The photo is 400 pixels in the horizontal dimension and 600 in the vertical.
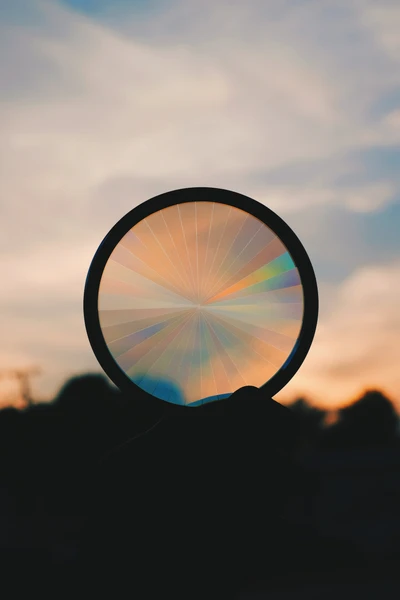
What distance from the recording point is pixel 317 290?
587 cm

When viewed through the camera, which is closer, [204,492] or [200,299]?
[204,492]

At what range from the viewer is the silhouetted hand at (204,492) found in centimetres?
533

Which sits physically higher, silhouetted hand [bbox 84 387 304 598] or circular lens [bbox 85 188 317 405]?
circular lens [bbox 85 188 317 405]

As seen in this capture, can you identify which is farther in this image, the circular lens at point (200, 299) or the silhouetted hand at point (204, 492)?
the circular lens at point (200, 299)

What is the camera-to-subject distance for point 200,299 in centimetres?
596

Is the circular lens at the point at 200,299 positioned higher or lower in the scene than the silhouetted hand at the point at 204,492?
higher

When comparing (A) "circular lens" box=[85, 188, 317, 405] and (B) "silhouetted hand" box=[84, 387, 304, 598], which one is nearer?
(B) "silhouetted hand" box=[84, 387, 304, 598]

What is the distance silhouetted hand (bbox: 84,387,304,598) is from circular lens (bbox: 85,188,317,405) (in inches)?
16.4

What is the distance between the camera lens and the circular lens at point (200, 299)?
5.71m

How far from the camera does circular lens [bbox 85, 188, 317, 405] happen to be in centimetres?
571

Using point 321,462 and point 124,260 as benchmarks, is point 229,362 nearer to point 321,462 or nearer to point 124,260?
point 124,260

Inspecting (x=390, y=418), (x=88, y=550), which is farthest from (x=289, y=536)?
(x=390, y=418)

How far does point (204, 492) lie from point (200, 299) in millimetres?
1568

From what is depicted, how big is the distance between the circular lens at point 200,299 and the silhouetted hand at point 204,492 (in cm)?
42
